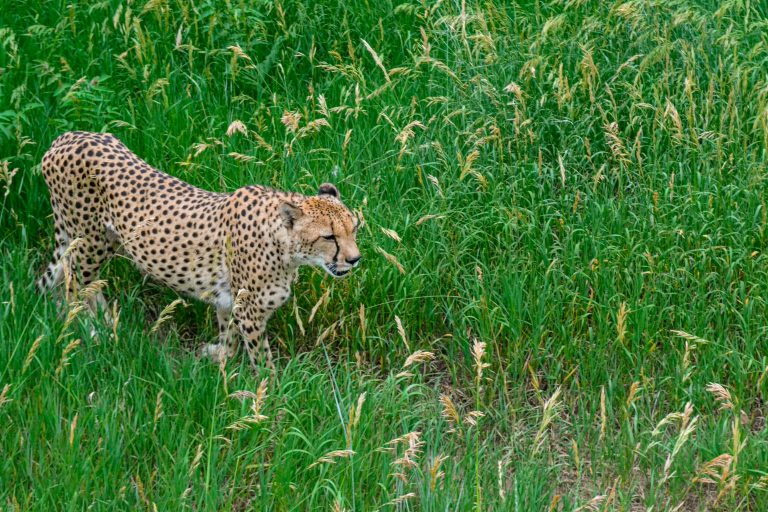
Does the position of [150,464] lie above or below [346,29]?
below

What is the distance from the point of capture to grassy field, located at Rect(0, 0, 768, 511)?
4344mm

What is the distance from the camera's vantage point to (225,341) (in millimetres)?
5414

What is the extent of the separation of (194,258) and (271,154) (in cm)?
87

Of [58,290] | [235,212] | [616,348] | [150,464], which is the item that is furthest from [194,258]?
[616,348]

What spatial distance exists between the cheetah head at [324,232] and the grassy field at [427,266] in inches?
11.1

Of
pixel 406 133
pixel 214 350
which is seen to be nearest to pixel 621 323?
pixel 406 133

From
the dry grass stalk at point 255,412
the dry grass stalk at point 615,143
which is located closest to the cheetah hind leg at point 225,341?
the dry grass stalk at point 255,412

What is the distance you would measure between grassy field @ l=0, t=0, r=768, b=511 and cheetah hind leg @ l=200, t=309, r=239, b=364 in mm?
90

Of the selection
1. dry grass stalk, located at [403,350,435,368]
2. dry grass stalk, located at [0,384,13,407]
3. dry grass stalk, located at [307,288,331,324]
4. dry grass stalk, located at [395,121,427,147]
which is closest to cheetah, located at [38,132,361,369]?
dry grass stalk, located at [307,288,331,324]

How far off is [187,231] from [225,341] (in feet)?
1.85

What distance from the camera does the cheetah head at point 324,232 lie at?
503 cm

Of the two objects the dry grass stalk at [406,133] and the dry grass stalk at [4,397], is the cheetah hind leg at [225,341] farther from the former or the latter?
the dry grass stalk at [406,133]

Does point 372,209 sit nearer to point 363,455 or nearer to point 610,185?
point 610,185

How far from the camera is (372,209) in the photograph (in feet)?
18.6
